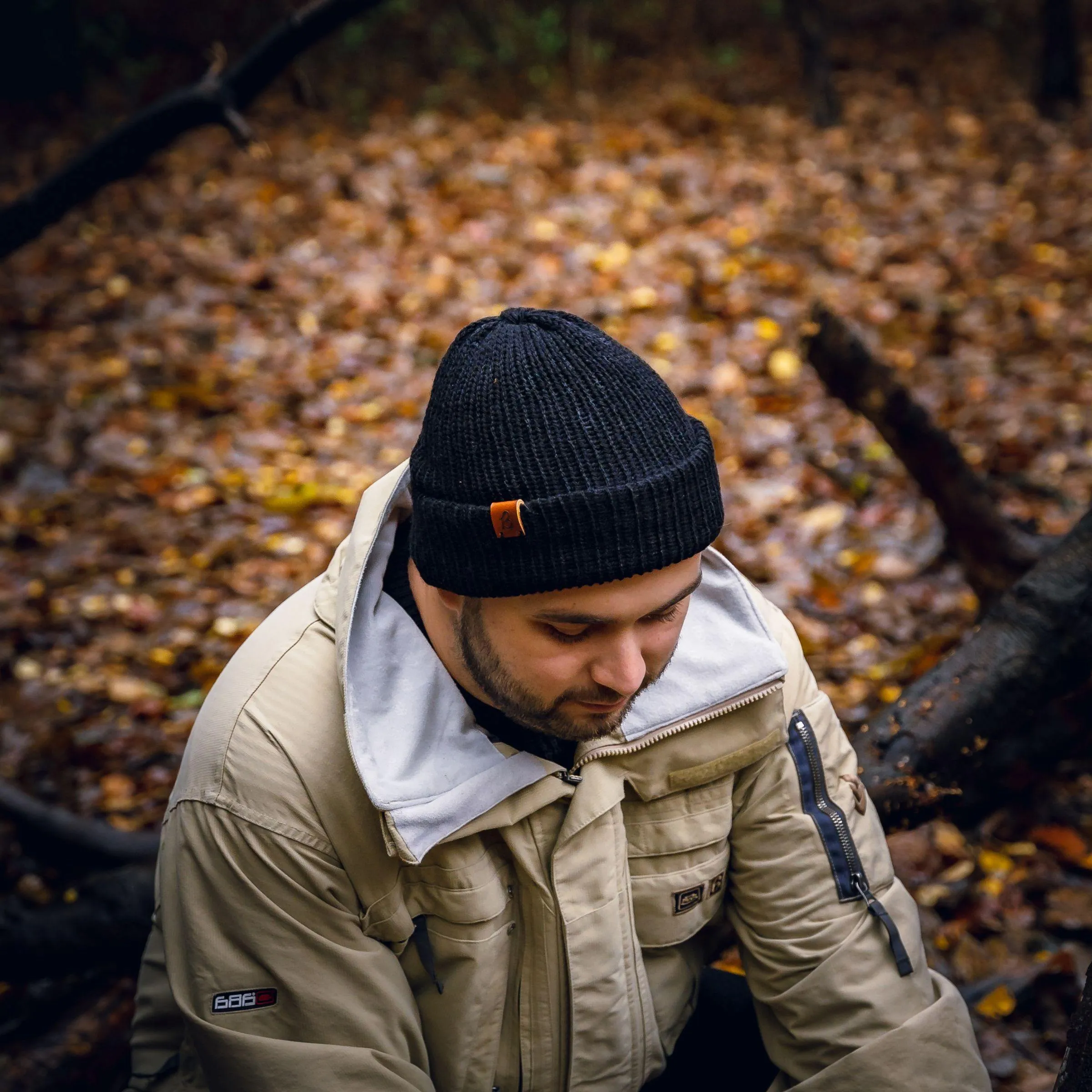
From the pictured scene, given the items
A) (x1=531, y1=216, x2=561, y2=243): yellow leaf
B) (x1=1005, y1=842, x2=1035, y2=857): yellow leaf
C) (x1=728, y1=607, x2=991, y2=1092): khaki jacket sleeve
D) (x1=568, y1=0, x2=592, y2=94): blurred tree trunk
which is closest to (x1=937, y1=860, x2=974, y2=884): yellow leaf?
(x1=1005, y1=842, x2=1035, y2=857): yellow leaf

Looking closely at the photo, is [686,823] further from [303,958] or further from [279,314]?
[279,314]

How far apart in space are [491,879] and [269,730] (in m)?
0.50

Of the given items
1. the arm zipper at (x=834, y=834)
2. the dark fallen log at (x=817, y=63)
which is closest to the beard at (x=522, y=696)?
→ the arm zipper at (x=834, y=834)

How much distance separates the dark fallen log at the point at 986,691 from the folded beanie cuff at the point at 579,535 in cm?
100

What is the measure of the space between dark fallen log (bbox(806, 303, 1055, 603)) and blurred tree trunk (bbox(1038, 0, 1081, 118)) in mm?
6088

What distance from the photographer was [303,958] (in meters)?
1.68

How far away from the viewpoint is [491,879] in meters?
1.76

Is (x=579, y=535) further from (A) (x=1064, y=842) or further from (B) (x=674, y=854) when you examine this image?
(A) (x=1064, y=842)

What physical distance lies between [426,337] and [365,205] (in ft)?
5.98

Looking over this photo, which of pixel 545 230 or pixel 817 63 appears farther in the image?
pixel 817 63

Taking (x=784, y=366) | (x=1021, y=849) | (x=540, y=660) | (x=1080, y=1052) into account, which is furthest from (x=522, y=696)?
(x=784, y=366)

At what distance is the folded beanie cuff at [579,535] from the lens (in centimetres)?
153

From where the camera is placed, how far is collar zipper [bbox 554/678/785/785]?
176 cm

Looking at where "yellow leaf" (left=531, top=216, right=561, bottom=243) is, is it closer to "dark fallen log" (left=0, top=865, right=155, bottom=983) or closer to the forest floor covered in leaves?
the forest floor covered in leaves
